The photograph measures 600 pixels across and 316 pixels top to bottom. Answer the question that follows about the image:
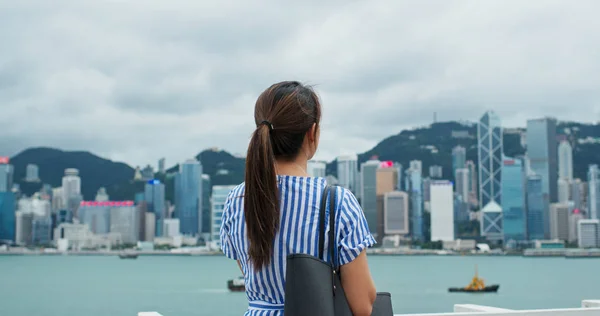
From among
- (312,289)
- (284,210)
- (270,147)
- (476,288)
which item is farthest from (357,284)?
(476,288)

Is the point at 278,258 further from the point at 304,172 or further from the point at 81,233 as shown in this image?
the point at 81,233

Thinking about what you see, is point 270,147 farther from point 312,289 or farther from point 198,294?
point 198,294

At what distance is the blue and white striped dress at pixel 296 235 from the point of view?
158cm

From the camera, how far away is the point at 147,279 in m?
70.3

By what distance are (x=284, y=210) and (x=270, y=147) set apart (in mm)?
138

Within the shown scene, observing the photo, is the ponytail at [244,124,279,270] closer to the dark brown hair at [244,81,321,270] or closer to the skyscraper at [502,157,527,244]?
the dark brown hair at [244,81,321,270]

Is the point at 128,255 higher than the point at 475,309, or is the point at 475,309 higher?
the point at 475,309

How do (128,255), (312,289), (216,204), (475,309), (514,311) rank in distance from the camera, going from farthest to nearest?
(128,255) < (216,204) < (475,309) < (514,311) < (312,289)

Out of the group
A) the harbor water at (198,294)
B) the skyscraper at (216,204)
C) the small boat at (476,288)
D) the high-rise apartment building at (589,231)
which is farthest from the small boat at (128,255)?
the small boat at (476,288)

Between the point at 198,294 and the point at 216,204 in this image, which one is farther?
the point at 216,204

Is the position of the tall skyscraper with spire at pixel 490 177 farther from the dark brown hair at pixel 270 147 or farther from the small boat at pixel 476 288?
the dark brown hair at pixel 270 147

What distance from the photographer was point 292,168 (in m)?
1.71

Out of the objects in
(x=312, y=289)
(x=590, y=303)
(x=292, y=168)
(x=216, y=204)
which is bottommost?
(x=590, y=303)

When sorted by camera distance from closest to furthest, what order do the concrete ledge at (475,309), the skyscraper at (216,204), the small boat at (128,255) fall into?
the concrete ledge at (475,309), the skyscraper at (216,204), the small boat at (128,255)
